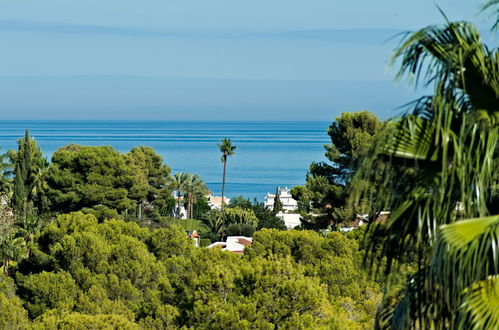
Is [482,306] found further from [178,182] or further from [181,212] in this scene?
[181,212]

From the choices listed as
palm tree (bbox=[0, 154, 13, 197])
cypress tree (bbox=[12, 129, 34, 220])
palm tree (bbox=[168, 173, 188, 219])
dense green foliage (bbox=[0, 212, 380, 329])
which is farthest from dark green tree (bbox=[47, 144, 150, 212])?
palm tree (bbox=[168, 173, 188, 219])

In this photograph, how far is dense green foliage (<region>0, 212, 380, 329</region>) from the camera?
54.5 ft

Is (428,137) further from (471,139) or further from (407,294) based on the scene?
(407,294)

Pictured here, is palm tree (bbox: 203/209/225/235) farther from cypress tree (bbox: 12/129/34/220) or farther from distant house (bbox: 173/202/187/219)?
distant house (bbox: 173/202/187/219)

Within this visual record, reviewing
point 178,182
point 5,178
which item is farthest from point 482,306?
point 178,182

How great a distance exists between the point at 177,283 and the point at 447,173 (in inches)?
711

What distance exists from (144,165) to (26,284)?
150ft

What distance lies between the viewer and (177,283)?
70.1ft

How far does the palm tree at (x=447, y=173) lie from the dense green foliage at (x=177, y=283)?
Result: 36.2 feet

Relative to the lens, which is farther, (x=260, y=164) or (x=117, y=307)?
(x=260, y=164)

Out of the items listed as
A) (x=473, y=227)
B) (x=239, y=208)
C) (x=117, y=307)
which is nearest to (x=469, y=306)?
(x=473, y=227)

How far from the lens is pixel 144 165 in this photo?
70375 millimetres

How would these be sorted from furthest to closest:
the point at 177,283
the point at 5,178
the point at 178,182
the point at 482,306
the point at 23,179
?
the point at 178,182
the point at 5,178
the point at 23,179
the point at 177,283
the point at 482,306

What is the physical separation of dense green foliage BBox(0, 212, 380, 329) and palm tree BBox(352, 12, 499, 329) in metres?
11.0
